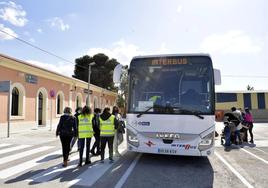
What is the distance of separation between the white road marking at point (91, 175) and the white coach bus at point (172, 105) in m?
0.98

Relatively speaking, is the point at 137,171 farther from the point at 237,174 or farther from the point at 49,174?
the point at 237,174

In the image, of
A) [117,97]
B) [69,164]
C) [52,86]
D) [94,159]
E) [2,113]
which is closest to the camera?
[69,164]

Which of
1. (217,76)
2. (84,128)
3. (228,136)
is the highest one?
(217,76)

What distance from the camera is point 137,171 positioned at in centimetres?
627

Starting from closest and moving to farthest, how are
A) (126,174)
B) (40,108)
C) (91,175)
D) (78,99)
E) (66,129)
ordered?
(91,175)
(126,174)
(66,129)
(40,108)
(78,99)

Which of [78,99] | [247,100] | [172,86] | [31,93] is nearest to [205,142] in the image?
[172,86]

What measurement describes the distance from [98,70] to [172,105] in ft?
130

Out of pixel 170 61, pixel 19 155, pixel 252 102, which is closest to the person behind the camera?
pixel 170 61

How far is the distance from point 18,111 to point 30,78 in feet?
8.48

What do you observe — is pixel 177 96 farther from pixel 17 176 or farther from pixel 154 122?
pixel 17 176

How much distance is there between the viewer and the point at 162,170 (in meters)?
6.36

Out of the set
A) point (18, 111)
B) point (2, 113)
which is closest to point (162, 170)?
point (2, 113)

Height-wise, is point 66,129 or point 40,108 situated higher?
point 40,108

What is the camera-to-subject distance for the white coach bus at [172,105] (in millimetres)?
6383
